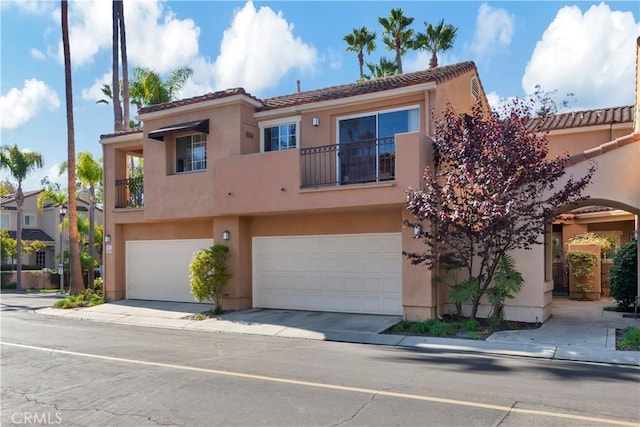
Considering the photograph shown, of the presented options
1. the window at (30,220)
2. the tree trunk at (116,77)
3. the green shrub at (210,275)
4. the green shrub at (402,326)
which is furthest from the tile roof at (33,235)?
the green shrub at (402,326)

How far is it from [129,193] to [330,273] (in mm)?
9158

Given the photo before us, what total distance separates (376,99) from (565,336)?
7.61m

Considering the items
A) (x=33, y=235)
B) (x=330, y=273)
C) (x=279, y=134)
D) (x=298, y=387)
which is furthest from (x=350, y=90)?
(x=33, y=235)

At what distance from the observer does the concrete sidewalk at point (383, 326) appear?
995cm

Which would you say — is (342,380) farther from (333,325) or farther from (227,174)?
(227,174)

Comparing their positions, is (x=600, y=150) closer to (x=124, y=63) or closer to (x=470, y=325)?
(x=470, y=325)

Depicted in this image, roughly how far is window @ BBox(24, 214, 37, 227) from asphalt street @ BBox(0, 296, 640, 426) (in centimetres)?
3849

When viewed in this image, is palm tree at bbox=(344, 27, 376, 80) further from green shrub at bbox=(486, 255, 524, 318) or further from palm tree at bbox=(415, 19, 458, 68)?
green shrub at bbox=(486, 255, 524, 318)

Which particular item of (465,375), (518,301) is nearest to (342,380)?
(465,375)

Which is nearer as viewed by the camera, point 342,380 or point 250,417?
point 250,417

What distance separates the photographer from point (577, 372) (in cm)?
818

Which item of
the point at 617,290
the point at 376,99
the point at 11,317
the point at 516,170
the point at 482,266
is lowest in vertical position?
the point at 11,317

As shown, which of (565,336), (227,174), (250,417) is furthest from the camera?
(227,174)

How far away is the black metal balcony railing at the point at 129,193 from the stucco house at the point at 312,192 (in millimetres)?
904
